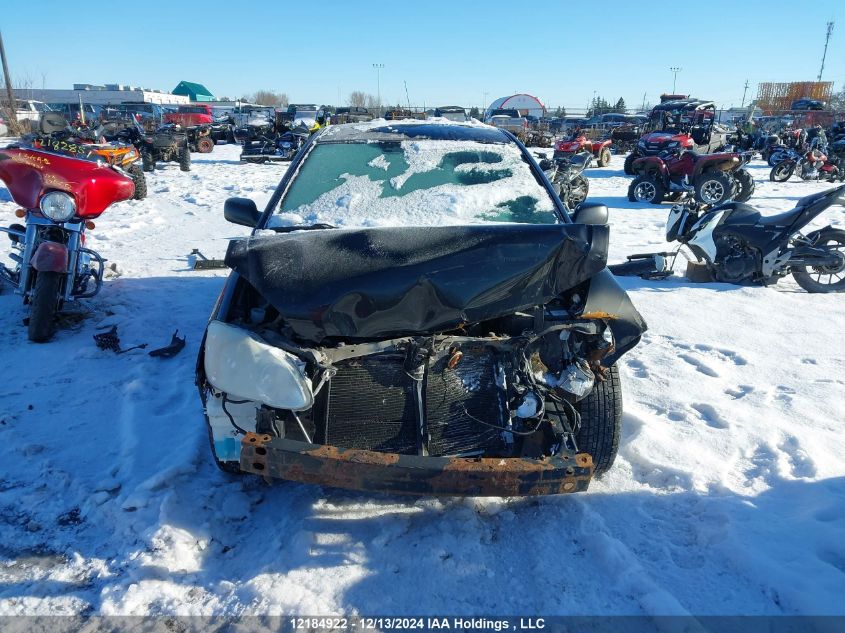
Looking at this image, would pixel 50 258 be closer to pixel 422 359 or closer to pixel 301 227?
pixel 301 227

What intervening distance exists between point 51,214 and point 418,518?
151 inches

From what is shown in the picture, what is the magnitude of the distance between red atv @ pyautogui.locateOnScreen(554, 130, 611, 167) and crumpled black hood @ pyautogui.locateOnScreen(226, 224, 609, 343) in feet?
50.4

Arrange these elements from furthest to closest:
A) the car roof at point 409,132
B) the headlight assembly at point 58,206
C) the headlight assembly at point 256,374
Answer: the headlight assembly at point 58,206 → the car roof at point 409,132 → the headlight assembly at point 256,374

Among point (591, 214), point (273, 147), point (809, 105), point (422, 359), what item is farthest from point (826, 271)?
point (809, 105)

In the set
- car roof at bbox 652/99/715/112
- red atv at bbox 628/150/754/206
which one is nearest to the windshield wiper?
red atv at bbox 628/150/754/206

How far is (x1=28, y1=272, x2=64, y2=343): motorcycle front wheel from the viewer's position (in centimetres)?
411

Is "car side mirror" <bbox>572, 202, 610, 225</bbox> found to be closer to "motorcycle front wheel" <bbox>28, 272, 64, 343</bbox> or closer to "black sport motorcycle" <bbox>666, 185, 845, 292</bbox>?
"black sport motorcycle" <bbox>666, 185, 845, 292</bbox>

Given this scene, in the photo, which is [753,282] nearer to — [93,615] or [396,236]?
[396,236]

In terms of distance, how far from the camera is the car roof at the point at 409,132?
155 inches

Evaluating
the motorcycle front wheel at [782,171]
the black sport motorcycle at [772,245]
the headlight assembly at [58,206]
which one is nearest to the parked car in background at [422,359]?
the headlight assembly at [58,206]

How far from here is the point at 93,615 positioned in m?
1.97

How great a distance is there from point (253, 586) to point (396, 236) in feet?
5.08

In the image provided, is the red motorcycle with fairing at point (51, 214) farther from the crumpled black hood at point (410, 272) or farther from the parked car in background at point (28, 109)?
the parked car in background at point (28, 109)

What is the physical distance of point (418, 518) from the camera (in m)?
2.47
